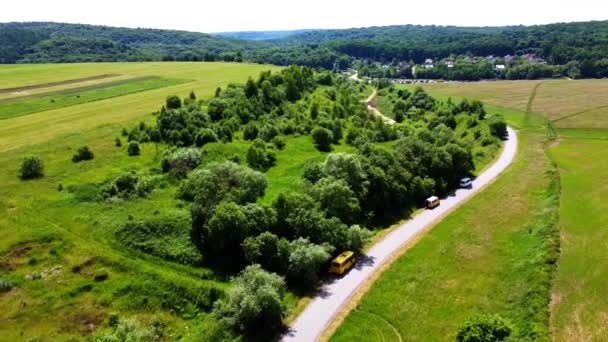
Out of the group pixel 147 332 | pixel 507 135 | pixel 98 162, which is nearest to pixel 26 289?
→ pixel 147 332

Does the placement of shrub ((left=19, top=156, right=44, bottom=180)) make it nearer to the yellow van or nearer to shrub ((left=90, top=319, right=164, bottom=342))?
shrub ((left=90, top=319, right=164, bottom=342))

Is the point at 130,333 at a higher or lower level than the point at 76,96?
lower

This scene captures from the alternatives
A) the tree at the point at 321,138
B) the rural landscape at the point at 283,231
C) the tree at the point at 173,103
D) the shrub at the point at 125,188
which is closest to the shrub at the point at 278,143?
the rural landscape at the point at 283,231

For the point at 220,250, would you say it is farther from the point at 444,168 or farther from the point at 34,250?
the point at 444,168

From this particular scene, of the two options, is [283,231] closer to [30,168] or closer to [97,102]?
[30,168]

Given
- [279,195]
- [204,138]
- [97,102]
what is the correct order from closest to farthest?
[279,195], [204,138], [97,102]

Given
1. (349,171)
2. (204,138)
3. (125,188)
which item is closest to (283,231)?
(349,171)

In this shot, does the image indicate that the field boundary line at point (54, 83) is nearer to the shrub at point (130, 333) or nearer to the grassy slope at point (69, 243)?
the grassy slope at point (69, 243)

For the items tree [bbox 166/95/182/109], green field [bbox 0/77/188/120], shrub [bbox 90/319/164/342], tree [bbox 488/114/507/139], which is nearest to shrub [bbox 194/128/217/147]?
tree [bbox 166/95/182/109]
